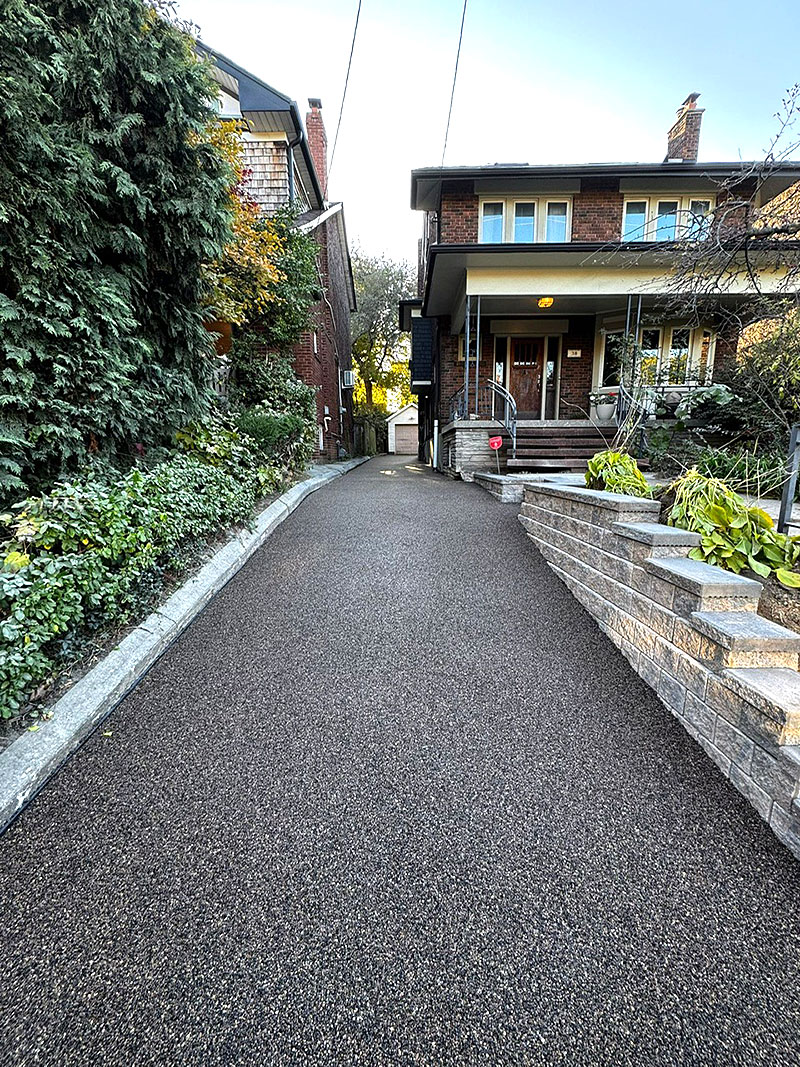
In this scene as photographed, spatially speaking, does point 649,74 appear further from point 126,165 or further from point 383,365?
point 383,365

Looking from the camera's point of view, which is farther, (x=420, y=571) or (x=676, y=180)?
(x=676, y=180)

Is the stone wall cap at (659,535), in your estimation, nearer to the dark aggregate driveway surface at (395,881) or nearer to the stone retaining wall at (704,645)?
the stone retaining wall at (704,645)

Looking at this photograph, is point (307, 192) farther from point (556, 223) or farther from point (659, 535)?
point (659, 535)

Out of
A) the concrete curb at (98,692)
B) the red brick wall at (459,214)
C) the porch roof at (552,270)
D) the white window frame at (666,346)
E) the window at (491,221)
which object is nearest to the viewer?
the concrete curb at (98,692)

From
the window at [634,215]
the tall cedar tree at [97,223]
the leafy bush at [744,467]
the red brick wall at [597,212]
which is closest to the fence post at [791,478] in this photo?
the leafy bush at [744,467]

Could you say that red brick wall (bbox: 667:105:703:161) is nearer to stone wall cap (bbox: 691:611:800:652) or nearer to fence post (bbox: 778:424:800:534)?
fence post (bbox: 778:424:800:534)

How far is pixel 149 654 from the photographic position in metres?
2.69

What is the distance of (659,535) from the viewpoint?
8.61 ft

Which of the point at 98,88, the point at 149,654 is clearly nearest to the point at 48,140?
the point at 98,88

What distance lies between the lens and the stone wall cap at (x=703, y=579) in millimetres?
2168

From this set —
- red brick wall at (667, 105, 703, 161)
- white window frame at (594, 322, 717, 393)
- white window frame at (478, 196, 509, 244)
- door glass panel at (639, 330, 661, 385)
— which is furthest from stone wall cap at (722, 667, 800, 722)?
red brick wall at (667, 105, 703, 161)

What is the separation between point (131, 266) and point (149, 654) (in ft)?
9.44

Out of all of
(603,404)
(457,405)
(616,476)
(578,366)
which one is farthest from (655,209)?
(616,476)

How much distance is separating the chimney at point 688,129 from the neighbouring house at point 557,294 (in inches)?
1.0
